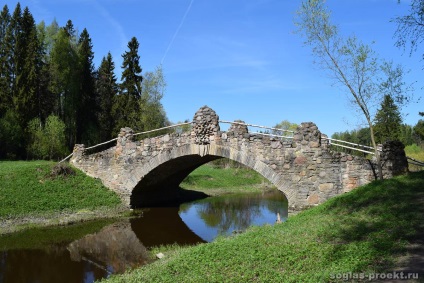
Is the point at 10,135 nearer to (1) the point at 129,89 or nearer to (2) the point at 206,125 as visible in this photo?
(1) the point at 129,89

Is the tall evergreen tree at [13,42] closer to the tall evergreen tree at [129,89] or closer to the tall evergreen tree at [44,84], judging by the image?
the tall evergreen tree at [44,84]

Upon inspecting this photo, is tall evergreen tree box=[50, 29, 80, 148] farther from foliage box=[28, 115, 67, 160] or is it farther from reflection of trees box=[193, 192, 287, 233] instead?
reflection of trees box=[193, 192, 287, 233]

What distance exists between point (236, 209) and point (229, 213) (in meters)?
1.24

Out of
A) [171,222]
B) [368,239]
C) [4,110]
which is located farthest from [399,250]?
[4,110]

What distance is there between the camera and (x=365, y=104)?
1452 cm

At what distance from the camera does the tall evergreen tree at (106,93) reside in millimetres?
40812

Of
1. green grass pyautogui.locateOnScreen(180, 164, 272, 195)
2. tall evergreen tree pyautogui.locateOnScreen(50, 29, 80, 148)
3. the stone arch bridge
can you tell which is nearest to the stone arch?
the stone arch bridge

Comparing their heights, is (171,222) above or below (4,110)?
below

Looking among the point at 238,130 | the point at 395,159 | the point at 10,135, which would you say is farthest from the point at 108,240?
the point at 10,135

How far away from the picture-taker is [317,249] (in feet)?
23.4

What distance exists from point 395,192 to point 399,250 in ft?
13.2

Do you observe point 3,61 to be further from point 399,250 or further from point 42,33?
point 399,250

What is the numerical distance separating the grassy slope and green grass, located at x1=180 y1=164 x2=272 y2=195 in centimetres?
1922

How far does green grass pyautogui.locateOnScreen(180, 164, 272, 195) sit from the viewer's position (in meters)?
29.8
